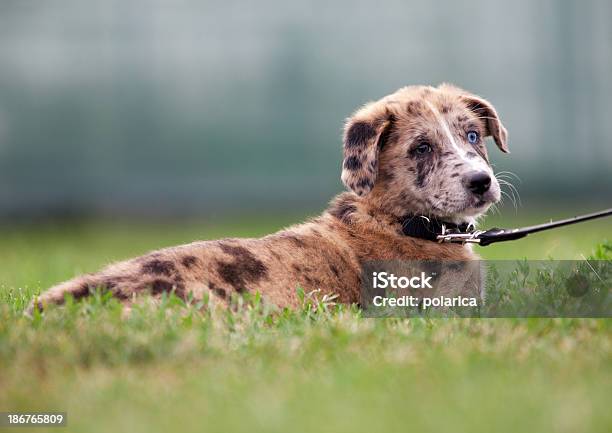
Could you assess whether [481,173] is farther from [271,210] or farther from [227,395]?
[271,210]

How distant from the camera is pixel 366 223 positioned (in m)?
5.09

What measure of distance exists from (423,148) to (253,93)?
35.9 ft

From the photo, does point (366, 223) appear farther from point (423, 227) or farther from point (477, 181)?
point (477, 181)

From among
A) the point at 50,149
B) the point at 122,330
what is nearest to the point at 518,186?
the point at 50,149

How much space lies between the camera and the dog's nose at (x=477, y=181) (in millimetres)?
4863

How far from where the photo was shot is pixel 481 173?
4.87 metres

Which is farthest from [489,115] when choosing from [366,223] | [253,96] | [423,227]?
[253,96]

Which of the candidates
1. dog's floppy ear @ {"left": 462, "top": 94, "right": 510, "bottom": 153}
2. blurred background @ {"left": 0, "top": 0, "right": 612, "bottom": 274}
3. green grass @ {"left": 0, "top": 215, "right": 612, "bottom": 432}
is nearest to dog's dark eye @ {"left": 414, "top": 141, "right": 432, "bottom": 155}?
dog's floppy ear @ {"left": 462, "top": 94, "right": 510, "bottom": 153}

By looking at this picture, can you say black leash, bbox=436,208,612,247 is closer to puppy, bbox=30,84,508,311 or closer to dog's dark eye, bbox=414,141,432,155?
puppy, bbox=30,84,508,311

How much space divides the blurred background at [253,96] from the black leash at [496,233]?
992cm

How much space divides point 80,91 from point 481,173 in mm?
11840

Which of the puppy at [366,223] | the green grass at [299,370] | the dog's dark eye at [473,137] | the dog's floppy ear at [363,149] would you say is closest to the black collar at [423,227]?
the puppy at [366,223]

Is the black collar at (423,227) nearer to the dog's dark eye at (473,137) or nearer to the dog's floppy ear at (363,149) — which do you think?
the dog's floppy ear at (363,149)

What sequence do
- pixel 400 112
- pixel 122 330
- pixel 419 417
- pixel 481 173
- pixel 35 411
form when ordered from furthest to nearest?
pixel 400 112 < pixel 481 173 < pixel 122 330 < pixel 35 411 < pixel 419 417
